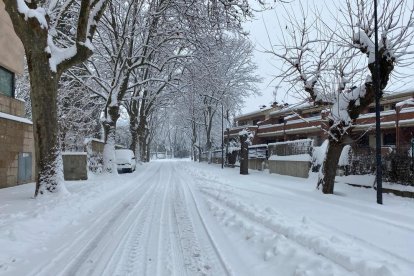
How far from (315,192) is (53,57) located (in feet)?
30.4

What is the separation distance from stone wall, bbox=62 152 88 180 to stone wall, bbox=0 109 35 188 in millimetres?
1882

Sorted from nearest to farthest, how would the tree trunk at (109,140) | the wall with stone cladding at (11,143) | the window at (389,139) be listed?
the wall with stone cladding at (11,143), the tree trunk at (109,140), the window at (389,139)

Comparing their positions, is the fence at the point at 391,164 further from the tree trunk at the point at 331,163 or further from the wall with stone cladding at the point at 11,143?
the wall with stone cladding at the point at 11,143

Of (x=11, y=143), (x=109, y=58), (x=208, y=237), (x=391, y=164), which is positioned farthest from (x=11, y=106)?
(x=391, y=164)

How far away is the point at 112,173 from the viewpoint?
25266 millimetres

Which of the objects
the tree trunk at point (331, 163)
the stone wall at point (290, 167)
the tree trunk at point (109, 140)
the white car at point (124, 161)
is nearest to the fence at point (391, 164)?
the tree trunk at point (331, 163)

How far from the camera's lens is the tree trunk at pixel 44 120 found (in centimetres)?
1207

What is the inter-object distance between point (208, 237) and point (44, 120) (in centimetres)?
690

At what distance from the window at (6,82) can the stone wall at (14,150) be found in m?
1.47

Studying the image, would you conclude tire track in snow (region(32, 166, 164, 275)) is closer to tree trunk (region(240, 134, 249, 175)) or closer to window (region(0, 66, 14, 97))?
window (region(0, 66, 14, 97))

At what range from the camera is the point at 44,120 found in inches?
478

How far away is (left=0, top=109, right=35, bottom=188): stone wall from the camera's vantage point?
16.1m

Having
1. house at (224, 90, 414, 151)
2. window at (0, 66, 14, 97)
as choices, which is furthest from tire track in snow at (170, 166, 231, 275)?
window at (0, 66, 14, 97)

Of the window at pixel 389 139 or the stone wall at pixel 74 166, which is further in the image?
the window at pixel 389 139
